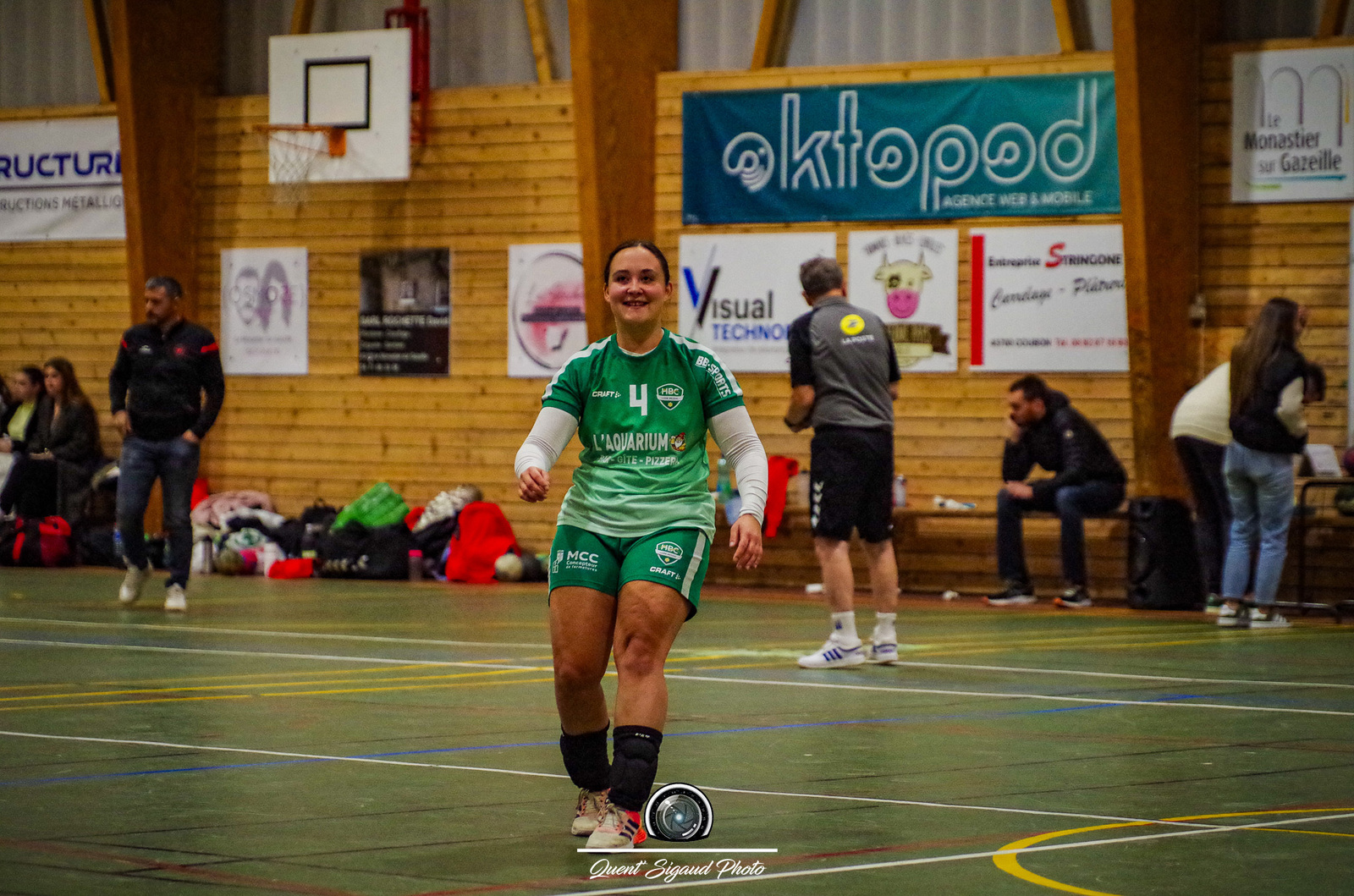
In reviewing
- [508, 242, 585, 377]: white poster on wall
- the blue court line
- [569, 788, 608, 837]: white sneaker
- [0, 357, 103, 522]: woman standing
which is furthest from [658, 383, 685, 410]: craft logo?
[0, 357, 103, 522]: woman standing

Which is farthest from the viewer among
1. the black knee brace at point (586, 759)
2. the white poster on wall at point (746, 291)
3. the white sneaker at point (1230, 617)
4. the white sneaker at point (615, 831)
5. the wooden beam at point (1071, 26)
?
the white poster on wall at point (746, 291)

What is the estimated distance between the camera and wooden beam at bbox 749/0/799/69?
17.7 m

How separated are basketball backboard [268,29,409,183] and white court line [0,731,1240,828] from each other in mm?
12067

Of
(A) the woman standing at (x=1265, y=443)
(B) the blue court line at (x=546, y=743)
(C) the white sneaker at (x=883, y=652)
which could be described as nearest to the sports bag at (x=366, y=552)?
(A) the woman standing at (x=1265, y=443)

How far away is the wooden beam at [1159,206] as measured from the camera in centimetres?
1524

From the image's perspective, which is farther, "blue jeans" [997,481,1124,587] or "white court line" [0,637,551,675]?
"blue jeans" [997,481,1124,587]

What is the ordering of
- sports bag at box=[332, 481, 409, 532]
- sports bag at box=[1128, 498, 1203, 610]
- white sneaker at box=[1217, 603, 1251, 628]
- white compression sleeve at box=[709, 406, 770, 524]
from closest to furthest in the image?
white compression sleeve at box=[709, 406, 770, 524] → white sneaker at box=[1217, 603, 1251, 628] → sports bag at box=[1128, 498, 1203, 610] → sports bag at box=[332, 481, 409, 532]

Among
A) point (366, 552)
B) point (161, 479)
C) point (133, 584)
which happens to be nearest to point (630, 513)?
point (161, 479)

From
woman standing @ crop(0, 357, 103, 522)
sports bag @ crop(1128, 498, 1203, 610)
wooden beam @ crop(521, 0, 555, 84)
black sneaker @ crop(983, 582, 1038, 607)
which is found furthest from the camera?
woman standing @ crop(0, 357, 103, 522)

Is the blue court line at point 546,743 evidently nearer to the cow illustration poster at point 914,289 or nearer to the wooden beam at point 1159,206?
the wooden beam at point 1159,206

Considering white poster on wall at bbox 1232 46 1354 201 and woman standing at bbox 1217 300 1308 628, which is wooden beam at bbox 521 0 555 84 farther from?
woman standing at bbox 1217 300 1308 628

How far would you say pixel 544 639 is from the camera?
37.9 ft

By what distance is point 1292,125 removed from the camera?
15734 mm

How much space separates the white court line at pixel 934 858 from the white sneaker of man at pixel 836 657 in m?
4.51
